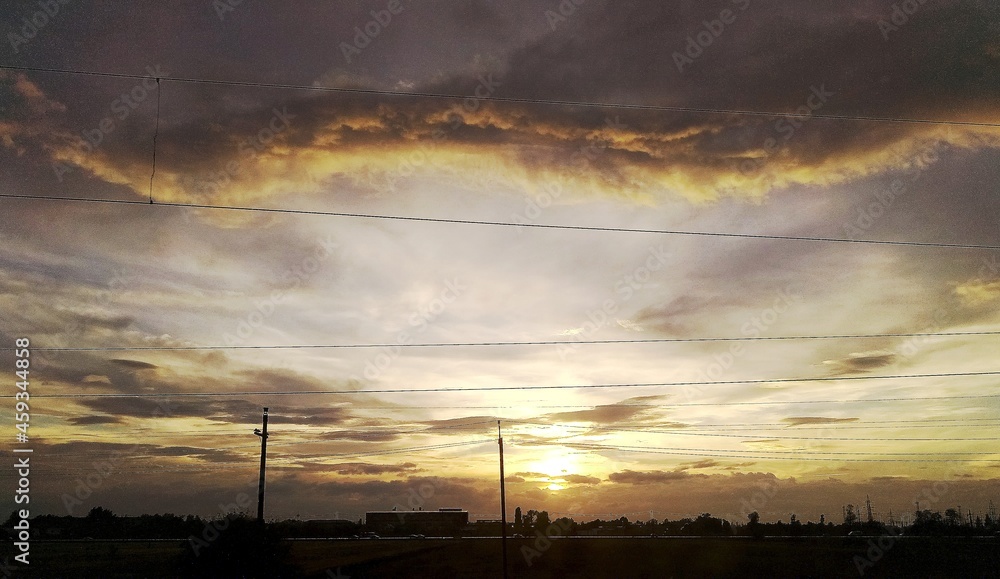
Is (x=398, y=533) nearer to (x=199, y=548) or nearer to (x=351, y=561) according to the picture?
(x=351, y=561)

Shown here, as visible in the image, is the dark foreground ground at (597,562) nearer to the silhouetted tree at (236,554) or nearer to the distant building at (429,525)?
the silhouetted tree at (236,554)

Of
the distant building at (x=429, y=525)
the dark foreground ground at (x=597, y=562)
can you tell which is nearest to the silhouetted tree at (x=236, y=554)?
the dark foreground ground at (x=597, y=562)

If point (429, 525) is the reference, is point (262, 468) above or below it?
above

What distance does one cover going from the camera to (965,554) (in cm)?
9288

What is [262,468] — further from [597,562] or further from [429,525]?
[429,525]

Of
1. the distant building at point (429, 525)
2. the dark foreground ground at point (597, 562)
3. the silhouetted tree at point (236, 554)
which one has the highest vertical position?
the silhouetted tree at point (236, 554)

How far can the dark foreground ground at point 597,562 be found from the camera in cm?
6712

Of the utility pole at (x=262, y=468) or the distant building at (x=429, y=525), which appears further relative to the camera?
the distant building at (x=429, y=525)

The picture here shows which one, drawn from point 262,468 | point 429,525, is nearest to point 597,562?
point 262,468

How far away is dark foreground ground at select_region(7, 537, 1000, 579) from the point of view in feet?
220

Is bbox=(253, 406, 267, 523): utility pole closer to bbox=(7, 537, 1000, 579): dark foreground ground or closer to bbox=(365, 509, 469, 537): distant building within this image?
bbox=(7, 537, 1000, 579): dark foreground ground

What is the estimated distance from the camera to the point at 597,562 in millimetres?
82750

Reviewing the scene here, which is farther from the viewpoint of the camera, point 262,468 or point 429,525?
point 429,525

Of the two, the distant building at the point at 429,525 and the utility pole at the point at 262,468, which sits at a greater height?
the utility pole at the point at 262,468
